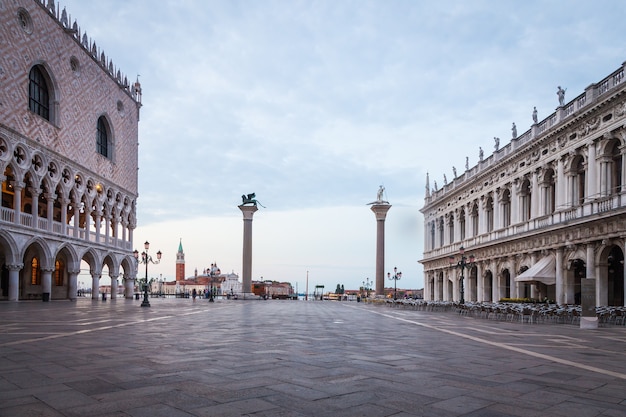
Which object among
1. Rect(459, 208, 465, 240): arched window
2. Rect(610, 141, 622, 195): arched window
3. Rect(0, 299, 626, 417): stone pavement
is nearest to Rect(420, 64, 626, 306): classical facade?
Rect(610, 141, 622, 195): arched window

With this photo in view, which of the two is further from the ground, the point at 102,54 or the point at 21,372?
the point at 102,54

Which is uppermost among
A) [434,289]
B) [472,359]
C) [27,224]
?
[27,224]

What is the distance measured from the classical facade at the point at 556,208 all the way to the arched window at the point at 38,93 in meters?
30.4

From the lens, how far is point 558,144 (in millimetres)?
30844

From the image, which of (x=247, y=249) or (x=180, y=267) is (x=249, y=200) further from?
(x=180, y=267)

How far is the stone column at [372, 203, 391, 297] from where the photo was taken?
5488 cm

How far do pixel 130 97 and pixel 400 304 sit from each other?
A: 33.1 m

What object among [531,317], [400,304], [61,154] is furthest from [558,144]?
[61,154]

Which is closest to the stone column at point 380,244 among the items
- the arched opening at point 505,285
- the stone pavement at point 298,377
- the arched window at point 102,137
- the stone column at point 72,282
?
the arched opening at point 505,285

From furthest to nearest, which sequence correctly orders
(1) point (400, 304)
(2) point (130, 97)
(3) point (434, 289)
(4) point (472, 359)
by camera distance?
(3) point (434, 289) → (2) point (130, 97) → (1) point (400, 304) → (4) point (472, 359)

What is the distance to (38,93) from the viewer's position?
36656mm

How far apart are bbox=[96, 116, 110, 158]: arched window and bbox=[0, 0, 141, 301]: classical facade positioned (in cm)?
9

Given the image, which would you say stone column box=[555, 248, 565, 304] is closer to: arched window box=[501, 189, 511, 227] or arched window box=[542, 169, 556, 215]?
arched window box=[542, 169, 556, 215]

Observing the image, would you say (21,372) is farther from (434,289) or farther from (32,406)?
(434,289)
